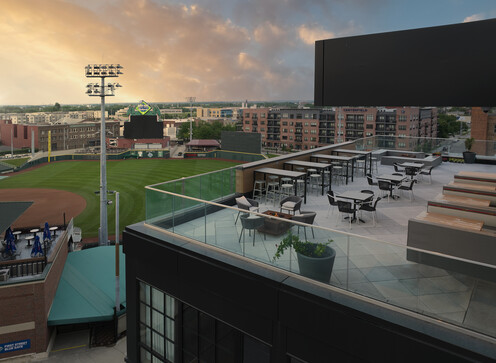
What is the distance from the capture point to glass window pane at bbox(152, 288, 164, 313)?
9.74 meters

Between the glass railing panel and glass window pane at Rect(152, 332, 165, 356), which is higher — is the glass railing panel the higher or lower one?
the higher one

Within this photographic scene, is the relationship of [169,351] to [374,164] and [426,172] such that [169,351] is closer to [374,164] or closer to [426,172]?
[426,172]

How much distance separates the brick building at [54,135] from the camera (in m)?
136

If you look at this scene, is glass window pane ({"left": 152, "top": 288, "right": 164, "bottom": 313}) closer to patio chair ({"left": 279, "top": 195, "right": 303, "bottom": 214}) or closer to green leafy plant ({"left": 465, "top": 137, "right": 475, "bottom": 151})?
patio chair ({"left": 279, "top": 195, "right": 303, "bottom": 214})

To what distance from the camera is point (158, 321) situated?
986cm

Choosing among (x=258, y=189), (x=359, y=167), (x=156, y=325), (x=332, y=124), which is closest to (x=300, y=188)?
(x=258, y=189)

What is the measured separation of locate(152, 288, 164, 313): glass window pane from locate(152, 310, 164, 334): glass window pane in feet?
0.49

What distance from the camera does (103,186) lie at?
3294 cm

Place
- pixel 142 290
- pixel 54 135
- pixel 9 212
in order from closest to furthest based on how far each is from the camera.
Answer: pixel 142 290 < pixel 9 212 < pixel 54 135

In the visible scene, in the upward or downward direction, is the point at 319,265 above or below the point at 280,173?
below

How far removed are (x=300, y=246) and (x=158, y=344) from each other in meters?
5.23

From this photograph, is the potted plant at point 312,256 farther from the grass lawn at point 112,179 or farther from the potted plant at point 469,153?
the grass lawn at point 112,179

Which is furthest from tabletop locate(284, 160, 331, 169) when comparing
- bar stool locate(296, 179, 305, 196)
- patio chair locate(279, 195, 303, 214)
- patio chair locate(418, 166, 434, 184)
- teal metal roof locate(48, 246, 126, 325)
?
teal metal roof locate(48, 246, 126, 325)

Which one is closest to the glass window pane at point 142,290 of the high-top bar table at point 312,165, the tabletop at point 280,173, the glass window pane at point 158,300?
the glass window pane at point 158,300
